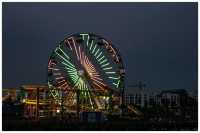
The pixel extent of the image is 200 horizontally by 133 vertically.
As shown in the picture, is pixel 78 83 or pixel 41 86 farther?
pixel 41 86

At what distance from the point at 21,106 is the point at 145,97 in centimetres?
2691

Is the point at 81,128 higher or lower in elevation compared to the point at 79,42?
lower

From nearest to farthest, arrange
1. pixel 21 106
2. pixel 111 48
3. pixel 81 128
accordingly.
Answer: pixel 81 128
pixel 111 48
pixel 21 106

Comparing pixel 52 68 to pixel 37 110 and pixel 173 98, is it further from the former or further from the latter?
pixel 173 98

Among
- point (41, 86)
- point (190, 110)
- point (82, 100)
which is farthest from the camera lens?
point (190, 110)

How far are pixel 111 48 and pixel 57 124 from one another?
12.8 m

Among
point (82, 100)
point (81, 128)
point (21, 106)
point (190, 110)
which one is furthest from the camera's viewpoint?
point (190, 110)

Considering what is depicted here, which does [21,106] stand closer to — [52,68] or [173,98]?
[52,68]

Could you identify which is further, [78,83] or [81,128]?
[78,83]

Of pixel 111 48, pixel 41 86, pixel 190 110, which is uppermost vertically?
A: pixel 111 48

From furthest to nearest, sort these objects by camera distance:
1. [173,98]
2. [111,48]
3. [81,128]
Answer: [173,98]
[111,48]
[81,128]

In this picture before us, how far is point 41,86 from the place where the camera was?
153ft

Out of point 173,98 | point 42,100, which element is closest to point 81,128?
point 42,100

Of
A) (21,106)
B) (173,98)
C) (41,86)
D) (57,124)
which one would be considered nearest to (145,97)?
(173,98)
